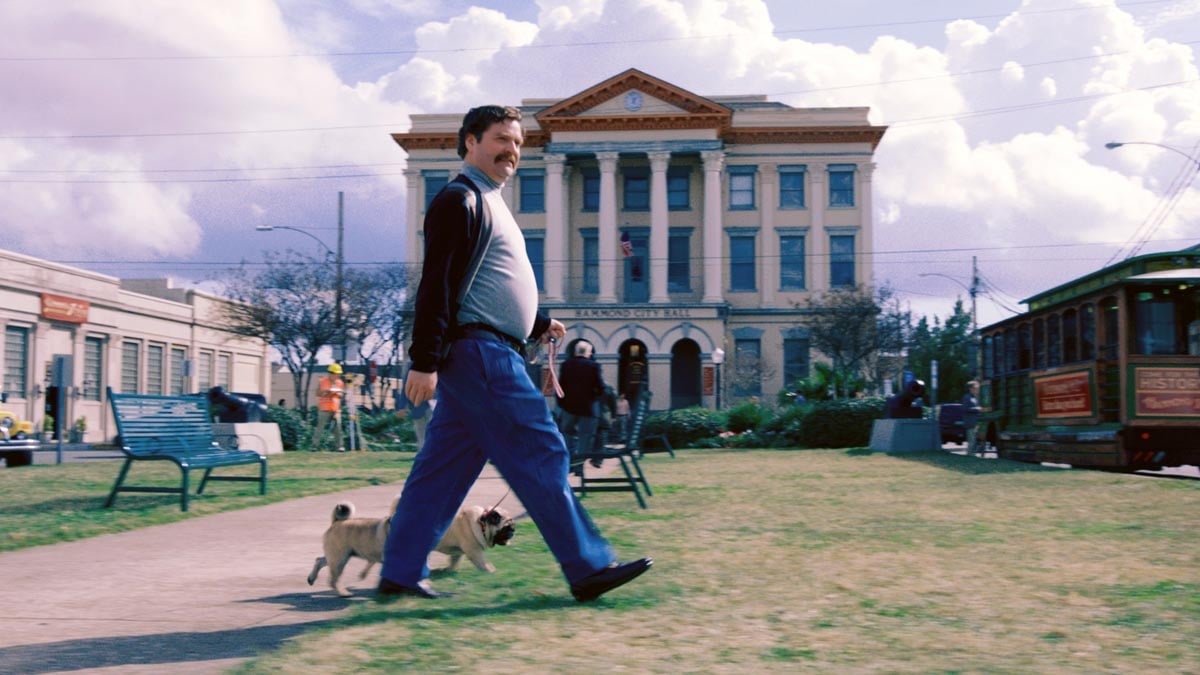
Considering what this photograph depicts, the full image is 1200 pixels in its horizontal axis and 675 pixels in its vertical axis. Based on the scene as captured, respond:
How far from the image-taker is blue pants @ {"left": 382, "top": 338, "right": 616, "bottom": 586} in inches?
174

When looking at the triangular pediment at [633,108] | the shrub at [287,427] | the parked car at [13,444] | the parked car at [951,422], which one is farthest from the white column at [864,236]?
the parked car at [13,444]

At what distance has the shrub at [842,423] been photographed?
28.0 m

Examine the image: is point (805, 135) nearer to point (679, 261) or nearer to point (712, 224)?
point (712, 224)

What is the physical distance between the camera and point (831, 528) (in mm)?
8031

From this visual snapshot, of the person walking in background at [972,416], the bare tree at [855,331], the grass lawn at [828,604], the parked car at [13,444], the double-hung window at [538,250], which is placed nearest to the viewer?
the grass lawn at [828,604]

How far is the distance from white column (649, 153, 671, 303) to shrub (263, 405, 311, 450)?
78.4 ft

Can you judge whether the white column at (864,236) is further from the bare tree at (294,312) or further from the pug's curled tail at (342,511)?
the pug's curled tail at (342,511)

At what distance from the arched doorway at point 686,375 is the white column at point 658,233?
3005 millimetres

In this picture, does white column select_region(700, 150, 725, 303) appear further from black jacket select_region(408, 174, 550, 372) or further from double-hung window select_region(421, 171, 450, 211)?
black jacket select_region(408, 174, 550, 372)

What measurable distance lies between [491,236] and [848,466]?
1441cm

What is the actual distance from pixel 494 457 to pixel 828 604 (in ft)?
5.05

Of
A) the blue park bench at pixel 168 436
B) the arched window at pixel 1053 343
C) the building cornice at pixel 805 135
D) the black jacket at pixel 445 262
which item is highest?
the building cornice at pixel 805 135

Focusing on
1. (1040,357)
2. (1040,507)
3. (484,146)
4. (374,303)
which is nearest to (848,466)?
(1040,357)

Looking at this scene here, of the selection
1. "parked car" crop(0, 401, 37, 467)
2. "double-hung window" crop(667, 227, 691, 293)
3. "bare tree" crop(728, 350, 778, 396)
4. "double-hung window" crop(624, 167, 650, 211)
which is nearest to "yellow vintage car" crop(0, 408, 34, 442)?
"parked car" crop(0, 401, 37, 467)
